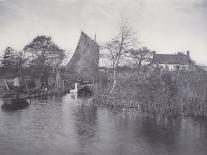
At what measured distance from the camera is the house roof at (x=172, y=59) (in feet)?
117

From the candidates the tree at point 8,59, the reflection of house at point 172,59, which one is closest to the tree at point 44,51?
the tree at point 8,59

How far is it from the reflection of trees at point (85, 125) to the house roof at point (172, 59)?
22.1 metres

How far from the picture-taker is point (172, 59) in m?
36.2

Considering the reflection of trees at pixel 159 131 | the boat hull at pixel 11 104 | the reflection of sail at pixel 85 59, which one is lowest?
the reflection of trees at pixel 159 131

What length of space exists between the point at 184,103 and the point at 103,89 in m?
4.67

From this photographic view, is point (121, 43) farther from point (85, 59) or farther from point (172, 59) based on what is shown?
point (172, 59)

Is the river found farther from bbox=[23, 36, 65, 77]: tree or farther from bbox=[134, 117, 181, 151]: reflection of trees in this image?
bbox=[23, 36, 65, 77]: tree

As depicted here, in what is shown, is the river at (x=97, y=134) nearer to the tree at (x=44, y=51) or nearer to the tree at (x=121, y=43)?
the tree at (x=121, y=43)

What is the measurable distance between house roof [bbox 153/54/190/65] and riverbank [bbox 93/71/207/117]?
70.5 ft

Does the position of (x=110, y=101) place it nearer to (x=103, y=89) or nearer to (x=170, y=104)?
(x=103, y=89)

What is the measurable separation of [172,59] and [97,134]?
28.3m

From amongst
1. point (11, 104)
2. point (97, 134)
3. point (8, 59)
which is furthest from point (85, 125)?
point (8, 59)

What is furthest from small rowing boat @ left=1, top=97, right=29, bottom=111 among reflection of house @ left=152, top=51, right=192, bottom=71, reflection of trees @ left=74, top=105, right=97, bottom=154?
reflection of house @ left=152, top=51, right=192, bottom=71

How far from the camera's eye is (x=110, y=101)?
49.9ft
